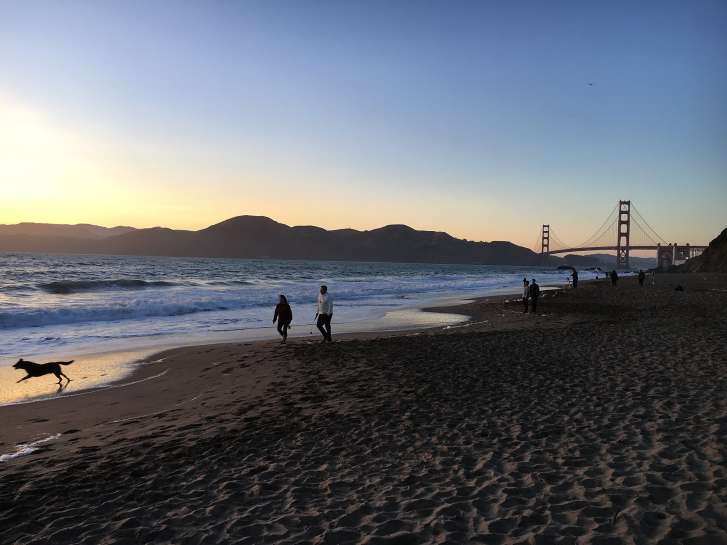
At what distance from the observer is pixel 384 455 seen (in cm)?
513

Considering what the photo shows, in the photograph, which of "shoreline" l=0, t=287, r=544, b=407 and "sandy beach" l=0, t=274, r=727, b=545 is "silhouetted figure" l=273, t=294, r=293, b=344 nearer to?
"shoreline" l=0, t=287, r=544, b=407

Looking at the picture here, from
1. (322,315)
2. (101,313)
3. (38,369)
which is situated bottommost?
(101,313)

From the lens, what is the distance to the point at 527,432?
566cm

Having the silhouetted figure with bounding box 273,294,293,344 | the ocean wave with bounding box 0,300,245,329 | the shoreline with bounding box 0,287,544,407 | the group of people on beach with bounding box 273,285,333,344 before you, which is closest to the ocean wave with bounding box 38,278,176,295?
the ocean wave with bounding box 0,300,245,329

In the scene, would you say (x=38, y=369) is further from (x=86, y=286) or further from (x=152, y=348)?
(x=86, y=286)

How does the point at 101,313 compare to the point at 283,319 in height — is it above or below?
below

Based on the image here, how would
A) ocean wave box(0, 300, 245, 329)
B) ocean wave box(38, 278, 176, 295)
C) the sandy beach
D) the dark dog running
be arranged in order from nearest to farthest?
the sandy beach, the dark dog running, ocean wave box(0, 300, 245, 329), ocean wave box(38, 278, 176, 295)

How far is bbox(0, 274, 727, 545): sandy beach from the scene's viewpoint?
370cm

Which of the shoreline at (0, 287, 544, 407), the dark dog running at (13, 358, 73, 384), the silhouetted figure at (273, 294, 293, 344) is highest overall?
the silhouetted figure at (273, 294, 293, 344)

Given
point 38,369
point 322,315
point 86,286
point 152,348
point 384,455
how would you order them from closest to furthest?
point 384,455
point 38,369
point 152,348
point 322,315
point 86,286

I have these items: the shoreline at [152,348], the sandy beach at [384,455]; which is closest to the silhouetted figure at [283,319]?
the shoreline at [152,348]

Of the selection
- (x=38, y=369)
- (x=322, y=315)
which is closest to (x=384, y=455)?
(x=38, y=369)

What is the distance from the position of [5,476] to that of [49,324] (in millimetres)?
15200

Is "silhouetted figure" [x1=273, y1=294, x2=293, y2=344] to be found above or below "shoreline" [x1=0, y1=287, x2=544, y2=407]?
above
